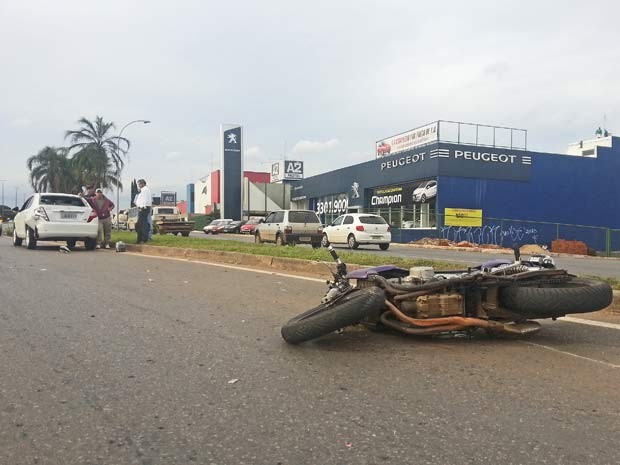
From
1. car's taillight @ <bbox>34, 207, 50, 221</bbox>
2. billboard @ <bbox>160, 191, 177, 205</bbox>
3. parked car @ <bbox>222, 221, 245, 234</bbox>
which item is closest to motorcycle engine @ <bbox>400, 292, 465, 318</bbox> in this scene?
car's taillight @ <bbox>34, 207, 50, 221</bbox>

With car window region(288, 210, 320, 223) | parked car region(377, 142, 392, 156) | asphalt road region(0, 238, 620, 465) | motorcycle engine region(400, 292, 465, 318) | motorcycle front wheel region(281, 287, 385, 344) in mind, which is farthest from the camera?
parked car region(377, 142, 392, 156)

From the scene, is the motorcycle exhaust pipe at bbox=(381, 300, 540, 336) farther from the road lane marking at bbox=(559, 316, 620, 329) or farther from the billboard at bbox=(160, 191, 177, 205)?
the billboard at bbox=(160, 191, 177, 205)

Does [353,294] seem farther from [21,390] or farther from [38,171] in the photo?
[38,171]

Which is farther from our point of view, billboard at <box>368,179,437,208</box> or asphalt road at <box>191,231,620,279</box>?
billboard at <box>368,179,437,208</box>

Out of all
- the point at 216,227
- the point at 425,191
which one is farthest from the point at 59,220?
the point at 216,227

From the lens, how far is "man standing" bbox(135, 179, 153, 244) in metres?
15.2

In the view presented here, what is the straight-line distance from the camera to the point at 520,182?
32.5 meters

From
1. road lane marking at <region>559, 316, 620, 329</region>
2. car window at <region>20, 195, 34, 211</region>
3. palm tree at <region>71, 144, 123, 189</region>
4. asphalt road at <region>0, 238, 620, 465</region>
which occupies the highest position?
palm tree at <region>71, 144, 123, 189</region>

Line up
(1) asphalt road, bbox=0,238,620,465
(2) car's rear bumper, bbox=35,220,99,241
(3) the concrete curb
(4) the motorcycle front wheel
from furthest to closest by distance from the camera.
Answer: (2) car's rear bumper, bbox=35,220,99,241
(3) the concrete curb
(4) the motorcycle front wheel
(1) asphalt road, bbox=0,238,620,465

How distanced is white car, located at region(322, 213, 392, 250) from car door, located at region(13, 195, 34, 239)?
34.8ft

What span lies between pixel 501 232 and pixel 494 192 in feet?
8.04

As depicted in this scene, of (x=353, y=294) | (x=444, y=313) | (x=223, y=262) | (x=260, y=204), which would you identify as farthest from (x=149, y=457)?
(x=260, y=204)

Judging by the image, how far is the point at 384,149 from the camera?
37594 mm

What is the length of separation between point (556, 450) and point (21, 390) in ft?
10.5
